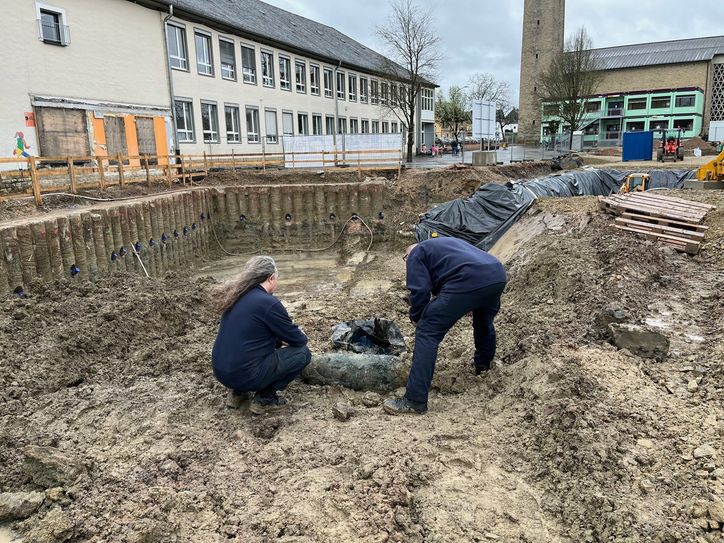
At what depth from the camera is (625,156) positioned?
30094mm

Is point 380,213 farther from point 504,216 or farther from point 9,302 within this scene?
point 9,302

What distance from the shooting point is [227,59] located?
25953 mm

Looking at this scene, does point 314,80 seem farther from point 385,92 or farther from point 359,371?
point 359,371

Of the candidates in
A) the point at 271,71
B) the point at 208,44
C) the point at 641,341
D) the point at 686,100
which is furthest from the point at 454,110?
the point at 641,341

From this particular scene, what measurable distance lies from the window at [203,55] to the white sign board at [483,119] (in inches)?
482

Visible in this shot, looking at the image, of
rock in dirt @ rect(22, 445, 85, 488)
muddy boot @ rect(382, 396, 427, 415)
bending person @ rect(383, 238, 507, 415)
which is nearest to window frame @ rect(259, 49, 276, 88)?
bending person @ rect(383, 238, 507, 415)

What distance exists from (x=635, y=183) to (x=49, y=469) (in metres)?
16.4

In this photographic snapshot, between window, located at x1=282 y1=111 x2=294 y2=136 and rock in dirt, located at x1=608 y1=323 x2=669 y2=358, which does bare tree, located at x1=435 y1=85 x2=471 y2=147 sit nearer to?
window, located at x1=282 y1=111 x2=294 y2=136

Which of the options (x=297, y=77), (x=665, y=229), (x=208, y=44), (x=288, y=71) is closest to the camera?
(x=665, y=229)

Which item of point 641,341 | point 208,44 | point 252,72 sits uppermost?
point 208,44

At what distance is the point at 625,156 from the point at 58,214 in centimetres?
2890

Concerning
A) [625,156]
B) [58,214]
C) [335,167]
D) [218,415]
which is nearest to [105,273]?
[58,214]

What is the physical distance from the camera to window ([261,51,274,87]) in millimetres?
28516

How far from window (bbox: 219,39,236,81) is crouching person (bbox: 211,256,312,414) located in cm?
2349
